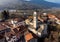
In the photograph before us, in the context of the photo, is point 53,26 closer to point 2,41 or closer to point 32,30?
point 32,30

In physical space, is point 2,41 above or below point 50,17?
above

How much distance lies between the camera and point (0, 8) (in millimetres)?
8547

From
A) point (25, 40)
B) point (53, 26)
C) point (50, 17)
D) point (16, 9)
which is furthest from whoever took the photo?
point (16, 9)


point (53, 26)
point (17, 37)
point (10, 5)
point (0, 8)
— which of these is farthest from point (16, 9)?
point (17, 37)

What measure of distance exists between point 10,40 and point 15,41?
15 centimetres

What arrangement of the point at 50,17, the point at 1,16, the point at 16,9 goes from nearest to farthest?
1. the point at 50,17
2. the point at 1,16
3. the point at 16,9

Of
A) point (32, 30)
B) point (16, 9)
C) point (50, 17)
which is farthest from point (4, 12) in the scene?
point (32, 30)

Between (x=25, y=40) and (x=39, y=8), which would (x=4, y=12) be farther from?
(x=25, y=40)

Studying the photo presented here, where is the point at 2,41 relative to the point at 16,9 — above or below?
above

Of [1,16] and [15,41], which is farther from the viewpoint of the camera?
[1,16]

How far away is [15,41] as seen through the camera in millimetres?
5125

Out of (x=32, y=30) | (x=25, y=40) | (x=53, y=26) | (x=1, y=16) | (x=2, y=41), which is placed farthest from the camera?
(x=1, y=16)

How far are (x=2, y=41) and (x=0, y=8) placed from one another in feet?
13.0

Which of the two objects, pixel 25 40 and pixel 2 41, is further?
pixel 25 40
